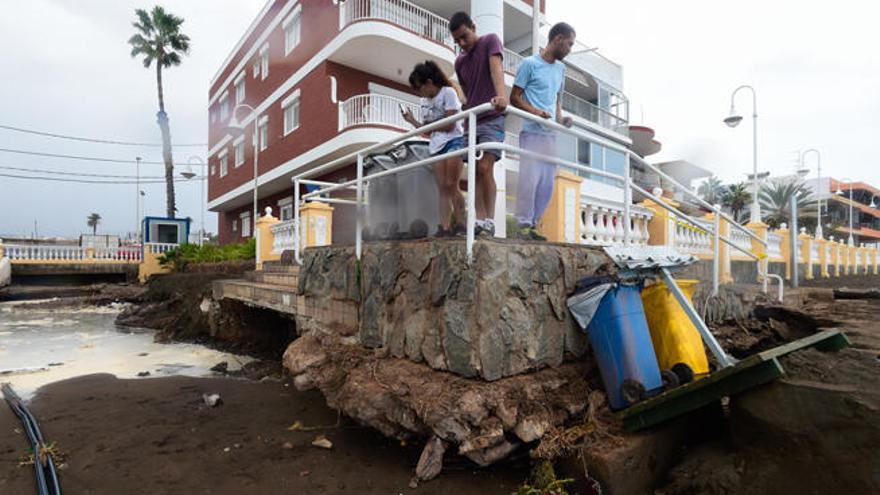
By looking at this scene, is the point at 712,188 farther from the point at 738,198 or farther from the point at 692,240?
the point at 692,240

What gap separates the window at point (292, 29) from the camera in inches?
575

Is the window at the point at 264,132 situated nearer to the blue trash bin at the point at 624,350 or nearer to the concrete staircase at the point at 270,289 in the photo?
the concrete staircase at the point at 270,289

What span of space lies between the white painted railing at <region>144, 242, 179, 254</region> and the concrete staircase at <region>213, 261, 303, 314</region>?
13.1m

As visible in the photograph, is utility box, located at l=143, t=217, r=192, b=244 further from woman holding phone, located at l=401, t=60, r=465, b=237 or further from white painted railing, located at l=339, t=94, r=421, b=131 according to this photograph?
woman holding phone, located at l=401, t=60, r=465, b=237

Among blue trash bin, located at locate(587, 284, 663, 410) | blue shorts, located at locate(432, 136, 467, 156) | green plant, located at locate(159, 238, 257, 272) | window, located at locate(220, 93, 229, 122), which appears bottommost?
blue trash bin, located at locate(587, 284, 663, 410)

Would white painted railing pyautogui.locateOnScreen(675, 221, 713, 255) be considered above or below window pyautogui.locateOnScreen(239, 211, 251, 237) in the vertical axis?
below

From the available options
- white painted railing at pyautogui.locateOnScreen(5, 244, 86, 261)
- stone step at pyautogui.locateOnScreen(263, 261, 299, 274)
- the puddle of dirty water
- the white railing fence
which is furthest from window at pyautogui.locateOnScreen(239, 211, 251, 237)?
the white railing fence

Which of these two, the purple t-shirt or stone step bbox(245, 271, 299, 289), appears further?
stone step bbox(245, 271, 299, 289)

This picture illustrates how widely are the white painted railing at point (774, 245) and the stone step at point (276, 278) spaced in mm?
9905

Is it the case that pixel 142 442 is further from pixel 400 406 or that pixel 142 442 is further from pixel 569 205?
pixel 569 205

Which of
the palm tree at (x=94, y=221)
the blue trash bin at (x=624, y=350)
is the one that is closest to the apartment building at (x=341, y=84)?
the blue trash bin at (x=624, y=350)

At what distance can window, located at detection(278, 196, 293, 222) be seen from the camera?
16297mm

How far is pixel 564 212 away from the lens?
4645 mm

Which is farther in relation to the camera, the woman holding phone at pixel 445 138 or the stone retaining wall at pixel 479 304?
the woman holding phone at pixel 445 138
